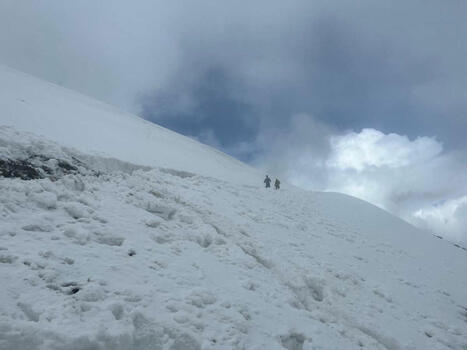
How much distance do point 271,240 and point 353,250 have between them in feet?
15.4

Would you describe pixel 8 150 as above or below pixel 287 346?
above

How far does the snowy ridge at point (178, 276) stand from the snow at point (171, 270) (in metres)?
0.03

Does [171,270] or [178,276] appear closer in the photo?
[178,276]

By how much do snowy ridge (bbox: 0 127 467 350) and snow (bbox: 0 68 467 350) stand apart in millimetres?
29

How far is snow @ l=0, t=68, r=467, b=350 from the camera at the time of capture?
4914 mm

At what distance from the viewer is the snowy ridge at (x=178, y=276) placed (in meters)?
4.86

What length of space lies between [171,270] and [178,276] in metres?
0.20

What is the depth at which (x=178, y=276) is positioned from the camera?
262 inches

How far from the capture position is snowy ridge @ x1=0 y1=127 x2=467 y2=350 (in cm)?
486

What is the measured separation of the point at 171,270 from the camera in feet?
22.1

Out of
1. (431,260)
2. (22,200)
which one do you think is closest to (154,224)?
(22,200)

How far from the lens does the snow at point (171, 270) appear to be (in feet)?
16.1

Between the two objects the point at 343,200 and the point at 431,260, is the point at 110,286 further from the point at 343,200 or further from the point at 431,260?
the point at 343,200

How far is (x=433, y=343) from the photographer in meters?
8.73
